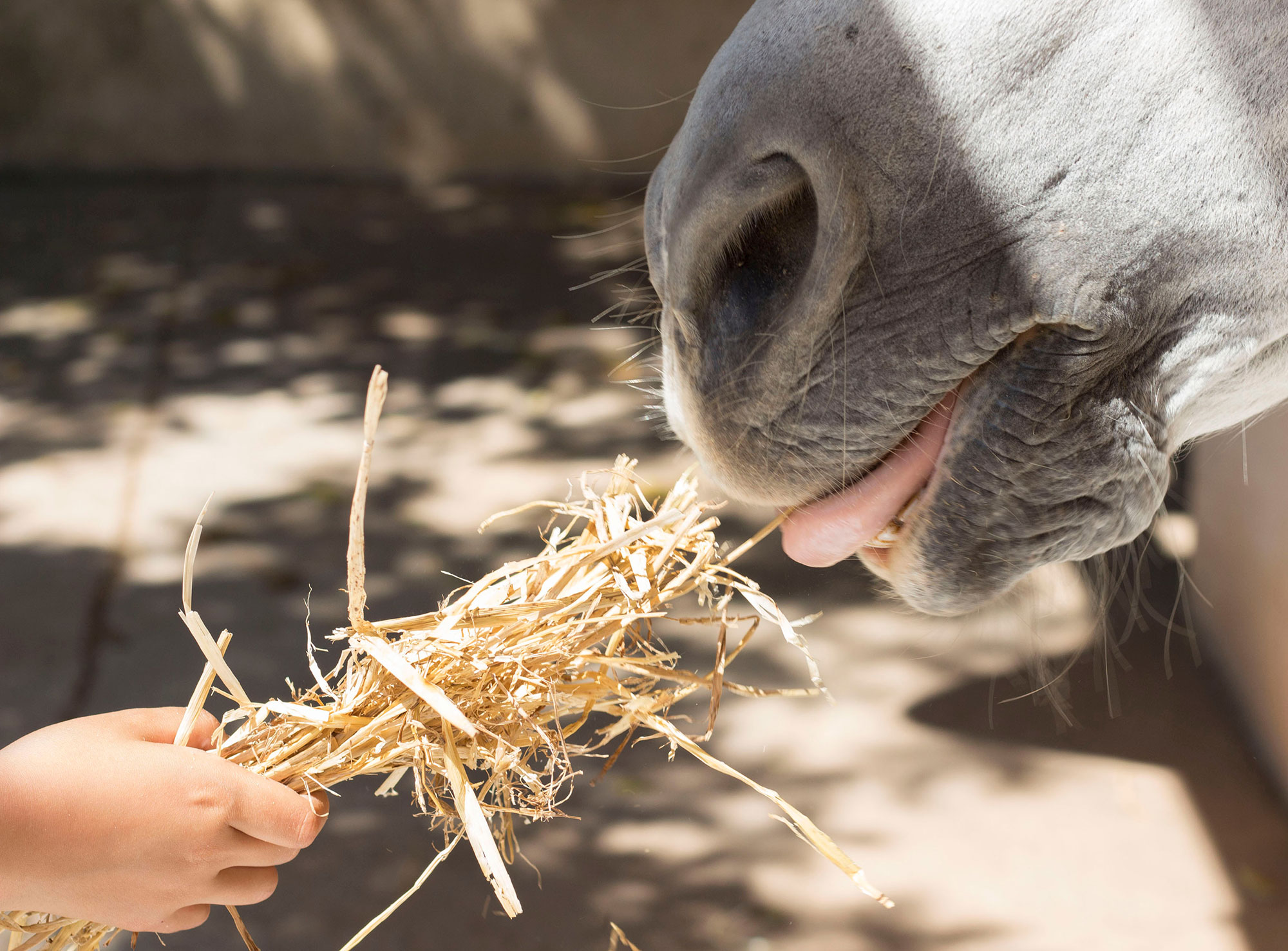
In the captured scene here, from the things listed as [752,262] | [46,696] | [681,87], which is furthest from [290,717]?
[681,87]

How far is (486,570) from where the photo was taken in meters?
2.72

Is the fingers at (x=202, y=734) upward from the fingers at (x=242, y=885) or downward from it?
upward

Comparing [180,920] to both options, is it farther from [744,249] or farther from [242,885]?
[744,249]

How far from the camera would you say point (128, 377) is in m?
3.42

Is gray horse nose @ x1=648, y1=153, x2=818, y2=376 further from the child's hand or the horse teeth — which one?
the child's hand

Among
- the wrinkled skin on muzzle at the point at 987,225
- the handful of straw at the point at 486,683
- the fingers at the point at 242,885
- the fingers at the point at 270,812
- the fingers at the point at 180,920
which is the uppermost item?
the wrinkled skin on muzzle at the point at 987,225

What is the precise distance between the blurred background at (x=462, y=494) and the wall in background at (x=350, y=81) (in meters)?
0.01

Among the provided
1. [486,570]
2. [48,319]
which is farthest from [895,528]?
[48,319]

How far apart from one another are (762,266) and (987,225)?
0.21 m

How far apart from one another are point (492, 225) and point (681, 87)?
2.99ft

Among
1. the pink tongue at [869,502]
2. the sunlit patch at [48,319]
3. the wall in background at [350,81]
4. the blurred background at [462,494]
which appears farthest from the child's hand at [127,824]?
the wall in background at [350,81]

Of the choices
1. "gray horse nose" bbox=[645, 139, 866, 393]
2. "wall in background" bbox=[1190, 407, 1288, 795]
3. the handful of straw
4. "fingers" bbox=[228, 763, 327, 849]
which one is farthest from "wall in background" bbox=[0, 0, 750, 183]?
"fingers" bbox=[228, 763, 327, 849]

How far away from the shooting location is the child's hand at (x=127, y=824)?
3.56ft

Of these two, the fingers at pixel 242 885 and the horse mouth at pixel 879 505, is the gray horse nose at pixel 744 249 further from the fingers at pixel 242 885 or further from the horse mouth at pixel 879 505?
the fingers at pixel 242 885
